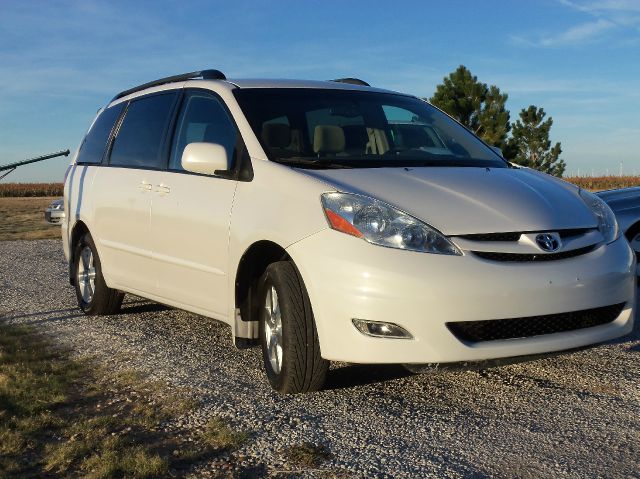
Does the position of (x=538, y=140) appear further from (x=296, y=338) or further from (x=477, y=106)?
(x=296, y=338)

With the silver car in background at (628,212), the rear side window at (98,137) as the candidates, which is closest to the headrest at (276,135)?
the rear side window at (98,137)

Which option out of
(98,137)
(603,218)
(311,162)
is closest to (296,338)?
(311,162)

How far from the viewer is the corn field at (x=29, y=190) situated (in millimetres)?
67812

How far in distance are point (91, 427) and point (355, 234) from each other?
5.03 feet

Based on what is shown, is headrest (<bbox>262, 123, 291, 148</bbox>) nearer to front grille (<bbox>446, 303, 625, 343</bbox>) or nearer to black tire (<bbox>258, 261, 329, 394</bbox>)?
black tire (<bbox>258, 261, 329, 394</bbox>)

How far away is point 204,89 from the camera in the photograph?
18.4 feet

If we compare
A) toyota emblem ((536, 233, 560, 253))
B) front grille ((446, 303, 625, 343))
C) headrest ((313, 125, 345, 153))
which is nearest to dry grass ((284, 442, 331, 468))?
front grille ((446, 303, 625, 343))

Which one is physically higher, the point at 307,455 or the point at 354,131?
the point at 354,131

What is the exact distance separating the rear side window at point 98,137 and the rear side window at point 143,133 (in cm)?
28

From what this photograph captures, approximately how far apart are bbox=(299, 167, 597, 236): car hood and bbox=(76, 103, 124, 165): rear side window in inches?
125

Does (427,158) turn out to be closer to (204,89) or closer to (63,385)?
(204,89)

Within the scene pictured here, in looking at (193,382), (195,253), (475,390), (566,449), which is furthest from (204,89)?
(566,449)

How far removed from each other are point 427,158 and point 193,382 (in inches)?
75.9

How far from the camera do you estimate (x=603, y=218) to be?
460 centimetres
